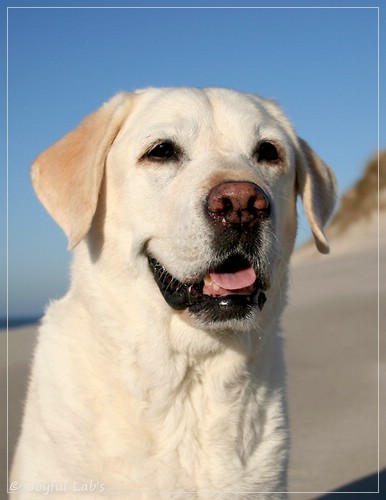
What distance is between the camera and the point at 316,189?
13.7ft

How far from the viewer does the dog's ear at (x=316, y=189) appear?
408 centimetres

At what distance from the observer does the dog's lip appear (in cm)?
341

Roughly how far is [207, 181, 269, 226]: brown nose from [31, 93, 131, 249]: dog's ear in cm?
70

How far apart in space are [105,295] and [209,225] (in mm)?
679

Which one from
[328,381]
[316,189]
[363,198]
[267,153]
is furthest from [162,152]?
[363,198]

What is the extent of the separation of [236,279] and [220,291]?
0.31 feet

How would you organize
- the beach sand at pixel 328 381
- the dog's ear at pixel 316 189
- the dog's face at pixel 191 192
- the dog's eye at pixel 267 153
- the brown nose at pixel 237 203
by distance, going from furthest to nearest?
the beach sand at pixel 328 381
the dog's ear at pixel 316 189
the dog's eye at pixel 267 153
the dog's face at pixel 191 192
the brown nose at pixel 237 203

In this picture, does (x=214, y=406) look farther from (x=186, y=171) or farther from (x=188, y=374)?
(x=186, y=171)

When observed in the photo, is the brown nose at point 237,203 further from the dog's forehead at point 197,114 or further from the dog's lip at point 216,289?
the dog's forehead at point 197,114

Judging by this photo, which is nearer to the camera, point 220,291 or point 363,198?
point 220,291

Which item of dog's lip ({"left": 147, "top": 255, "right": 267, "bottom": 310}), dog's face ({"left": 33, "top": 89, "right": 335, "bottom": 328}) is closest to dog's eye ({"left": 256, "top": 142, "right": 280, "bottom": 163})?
dog's face ({"left": 33, "top": 89, "right": 335, "bottom": 328})

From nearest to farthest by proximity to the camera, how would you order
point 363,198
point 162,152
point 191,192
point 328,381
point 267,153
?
point 191,192, point 162,152, point 267,153, point 328,381, point 363,198

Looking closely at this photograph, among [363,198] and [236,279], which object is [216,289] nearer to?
[236,279]

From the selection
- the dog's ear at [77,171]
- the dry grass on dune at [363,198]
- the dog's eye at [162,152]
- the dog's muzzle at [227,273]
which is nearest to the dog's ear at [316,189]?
the dog's muzzle at [227,273]
